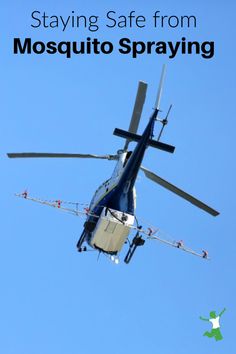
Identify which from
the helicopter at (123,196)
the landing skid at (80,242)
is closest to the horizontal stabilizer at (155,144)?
the helicopter at (123,196)

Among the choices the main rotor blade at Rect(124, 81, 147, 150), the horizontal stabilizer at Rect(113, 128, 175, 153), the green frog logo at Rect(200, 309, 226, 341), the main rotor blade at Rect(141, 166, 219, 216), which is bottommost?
the green frog logo at Rect(200, 309, 226, 341)

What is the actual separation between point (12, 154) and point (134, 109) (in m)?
7.83

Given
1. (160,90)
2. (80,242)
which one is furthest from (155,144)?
(80,242)

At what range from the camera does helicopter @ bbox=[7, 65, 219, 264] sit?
128ft

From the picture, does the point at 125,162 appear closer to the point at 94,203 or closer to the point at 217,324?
the point at 94,203

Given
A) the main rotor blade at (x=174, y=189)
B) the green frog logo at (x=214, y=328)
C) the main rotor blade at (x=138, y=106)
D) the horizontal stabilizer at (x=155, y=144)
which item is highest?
the main rotor blade at (x=138, y=106)

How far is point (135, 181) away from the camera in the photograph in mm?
40469

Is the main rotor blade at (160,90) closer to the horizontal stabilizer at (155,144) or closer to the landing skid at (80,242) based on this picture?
the horizontal stabilizer at (155,144)

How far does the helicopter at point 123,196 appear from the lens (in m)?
38.9

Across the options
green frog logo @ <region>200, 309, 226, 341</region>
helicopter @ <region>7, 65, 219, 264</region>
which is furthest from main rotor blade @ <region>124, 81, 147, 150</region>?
green frog logo @ <region>200, 309, 226, 341</region>

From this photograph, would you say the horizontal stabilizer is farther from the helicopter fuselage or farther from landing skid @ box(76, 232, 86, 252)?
landing skid @ box(76, 232, 86, 252)

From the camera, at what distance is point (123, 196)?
40.8 metres

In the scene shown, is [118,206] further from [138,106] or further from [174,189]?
[138,106]

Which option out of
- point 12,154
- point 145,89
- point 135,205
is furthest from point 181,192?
point 12,154
